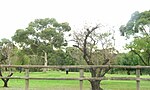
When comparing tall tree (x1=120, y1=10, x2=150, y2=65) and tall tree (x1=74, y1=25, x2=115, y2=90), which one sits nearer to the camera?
tall tree (x1=74, y1=25, x2=115, y2=90)

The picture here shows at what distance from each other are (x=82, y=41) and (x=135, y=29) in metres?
14.6

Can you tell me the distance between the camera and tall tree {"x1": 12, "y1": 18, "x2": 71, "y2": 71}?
42.8 meters

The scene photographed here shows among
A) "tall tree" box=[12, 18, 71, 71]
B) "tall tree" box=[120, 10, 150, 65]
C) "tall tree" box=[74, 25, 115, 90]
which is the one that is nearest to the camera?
"tall tree" box=[74, 25, 115, 90]

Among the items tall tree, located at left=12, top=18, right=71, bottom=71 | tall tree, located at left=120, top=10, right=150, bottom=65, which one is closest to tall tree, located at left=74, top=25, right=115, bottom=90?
tall tree, located at left=120, top=10, right=150, bottom=65

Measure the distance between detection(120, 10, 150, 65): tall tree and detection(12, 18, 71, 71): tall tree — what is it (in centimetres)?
1449

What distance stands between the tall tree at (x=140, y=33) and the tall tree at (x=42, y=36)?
571 inches

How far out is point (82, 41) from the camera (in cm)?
1505

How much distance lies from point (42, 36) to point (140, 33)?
1843cm

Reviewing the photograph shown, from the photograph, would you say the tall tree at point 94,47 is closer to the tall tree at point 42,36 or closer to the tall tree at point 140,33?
the tall tree at point 140,33

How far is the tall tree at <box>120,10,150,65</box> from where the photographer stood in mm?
25203

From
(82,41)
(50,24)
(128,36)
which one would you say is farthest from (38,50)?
(82,41)

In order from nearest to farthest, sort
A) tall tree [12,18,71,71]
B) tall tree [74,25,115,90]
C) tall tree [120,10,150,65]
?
tall tree [74,25,115,90] → tall tree [120,10,150,65] → tall tree [12,18,71,71]

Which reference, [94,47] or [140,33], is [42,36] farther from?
[94,47]

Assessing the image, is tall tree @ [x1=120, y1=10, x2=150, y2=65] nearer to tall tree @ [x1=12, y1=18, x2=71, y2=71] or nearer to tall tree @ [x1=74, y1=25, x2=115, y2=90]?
tall tree @ [x1=74, y1=25, x2=115, y2=90]
